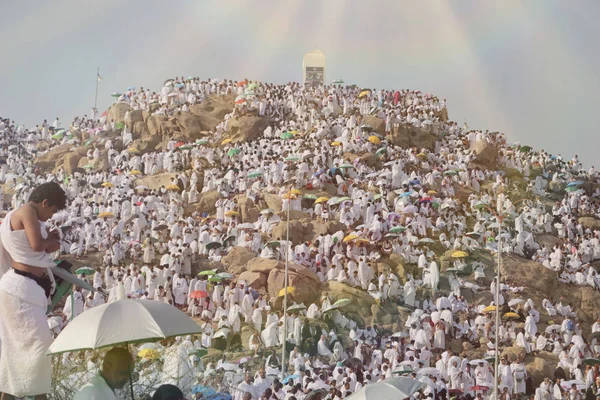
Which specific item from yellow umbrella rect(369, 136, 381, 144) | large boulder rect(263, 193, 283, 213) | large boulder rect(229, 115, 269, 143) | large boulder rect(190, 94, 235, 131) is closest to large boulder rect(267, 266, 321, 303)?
large boulder rect(263, 193, 283, 213)

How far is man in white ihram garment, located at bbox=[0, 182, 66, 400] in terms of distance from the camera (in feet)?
22.0

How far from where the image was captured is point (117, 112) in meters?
53.2

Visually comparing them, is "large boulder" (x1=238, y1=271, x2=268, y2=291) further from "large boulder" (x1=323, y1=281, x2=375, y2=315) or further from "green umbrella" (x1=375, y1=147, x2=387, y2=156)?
"green umbrella" (x1=375, y1=147, x2=387, y2=156)

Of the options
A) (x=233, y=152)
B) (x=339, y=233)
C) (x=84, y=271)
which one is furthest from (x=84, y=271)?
(x=233, y=152)

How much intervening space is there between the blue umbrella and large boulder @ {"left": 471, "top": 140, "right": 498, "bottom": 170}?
37671 mm

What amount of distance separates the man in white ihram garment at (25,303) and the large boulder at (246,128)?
136 feet

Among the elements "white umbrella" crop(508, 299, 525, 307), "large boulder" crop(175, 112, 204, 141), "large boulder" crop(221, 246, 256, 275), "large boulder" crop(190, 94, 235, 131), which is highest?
"large boulder" crop(190, 94, 235, 131)

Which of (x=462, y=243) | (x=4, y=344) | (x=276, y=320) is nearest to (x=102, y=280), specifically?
(x=276, y=320)

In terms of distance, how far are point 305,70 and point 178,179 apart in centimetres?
2097

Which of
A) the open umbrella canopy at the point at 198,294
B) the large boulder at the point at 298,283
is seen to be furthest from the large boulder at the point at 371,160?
the open umbrella canopy at the point at 198,294

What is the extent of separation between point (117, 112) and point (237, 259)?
2325 centimetres

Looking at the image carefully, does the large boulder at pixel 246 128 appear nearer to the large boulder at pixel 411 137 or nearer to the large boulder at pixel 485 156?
the large boulder at pixel 411 137

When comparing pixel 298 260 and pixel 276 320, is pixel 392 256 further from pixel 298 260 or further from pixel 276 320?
pixel 276 320

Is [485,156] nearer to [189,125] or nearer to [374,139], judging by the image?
[374,139]
